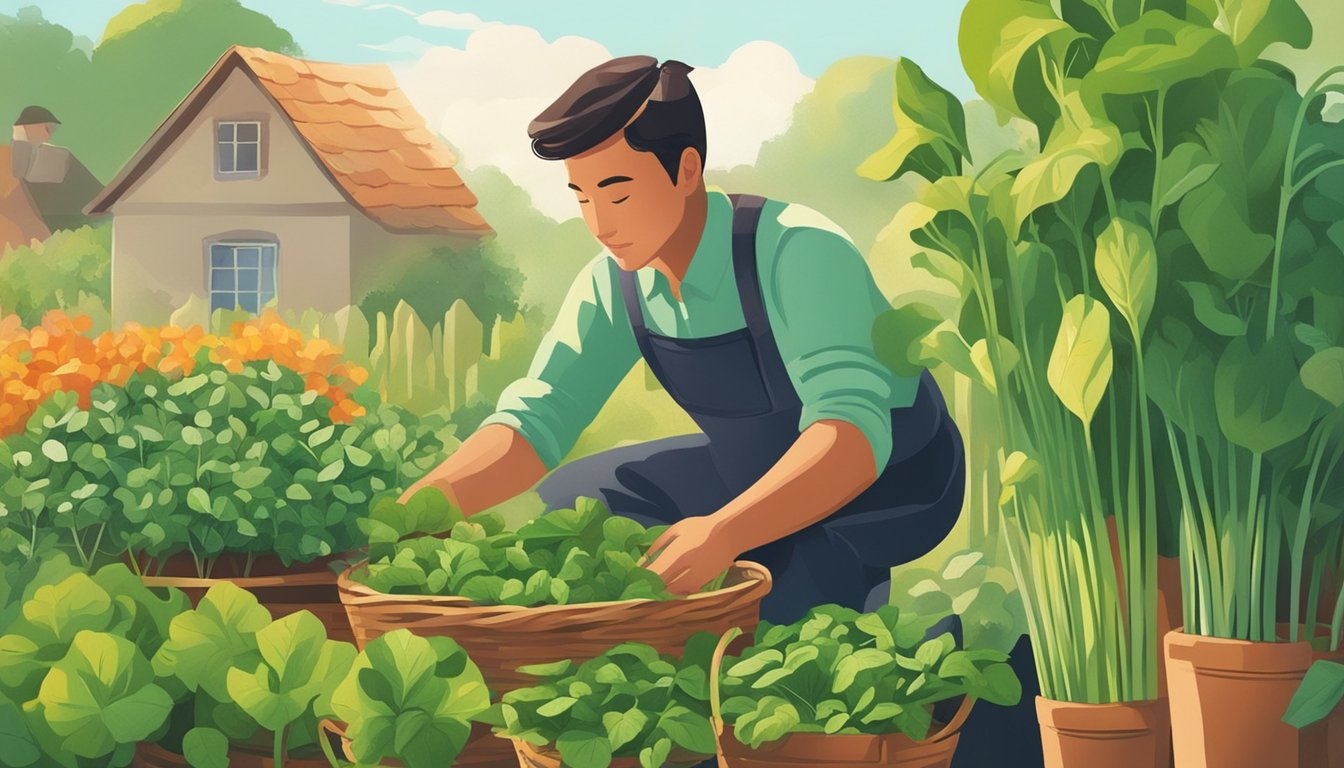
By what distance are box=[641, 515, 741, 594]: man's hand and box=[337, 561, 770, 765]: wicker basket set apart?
7 centimetres

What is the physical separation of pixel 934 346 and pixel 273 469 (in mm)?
705

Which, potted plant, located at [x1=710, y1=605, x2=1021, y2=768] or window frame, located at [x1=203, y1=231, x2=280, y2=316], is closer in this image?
potted plant, located at [x1=710, y1=605, x2=1021, y2=768]

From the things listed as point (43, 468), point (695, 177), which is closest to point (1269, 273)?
point (695, 177)

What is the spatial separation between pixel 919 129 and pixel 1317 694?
61 cm

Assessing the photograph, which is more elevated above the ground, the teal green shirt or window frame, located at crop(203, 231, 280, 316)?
window frame, located at crop(203, 231, 280, 316)

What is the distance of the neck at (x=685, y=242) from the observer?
1.52 m

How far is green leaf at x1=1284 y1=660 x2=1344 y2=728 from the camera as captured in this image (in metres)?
1.10

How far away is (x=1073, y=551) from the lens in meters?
1.24

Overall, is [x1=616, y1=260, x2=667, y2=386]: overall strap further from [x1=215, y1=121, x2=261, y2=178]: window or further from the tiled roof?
[x1=215, y1=121, x2=261, y2=178]: window

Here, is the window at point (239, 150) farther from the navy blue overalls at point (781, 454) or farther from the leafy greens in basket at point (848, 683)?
the leafy greens in basket at point (848, 683)

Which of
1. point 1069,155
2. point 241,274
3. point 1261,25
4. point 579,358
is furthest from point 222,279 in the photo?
point 1261,25

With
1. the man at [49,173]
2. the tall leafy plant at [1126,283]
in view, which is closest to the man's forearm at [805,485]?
the tall leafy plant at [1126,283]

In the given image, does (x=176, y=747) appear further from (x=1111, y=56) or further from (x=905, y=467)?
(x=1111, y=56)

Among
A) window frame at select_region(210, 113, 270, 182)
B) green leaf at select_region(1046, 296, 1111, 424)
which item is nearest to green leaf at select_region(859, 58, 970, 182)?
green leaf at select_region(1046, 296, 1111, 424)
